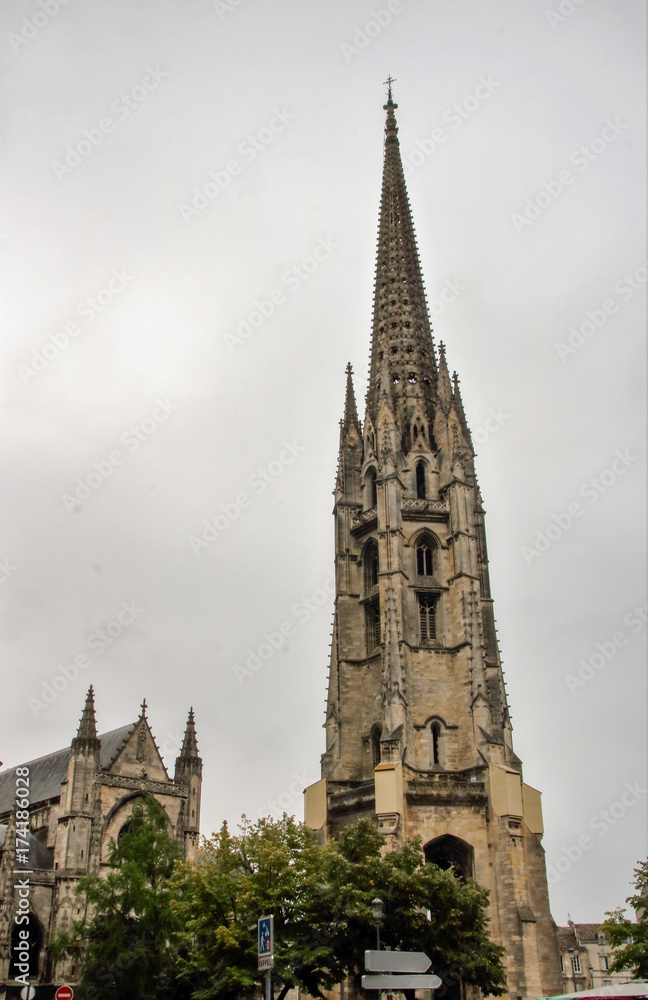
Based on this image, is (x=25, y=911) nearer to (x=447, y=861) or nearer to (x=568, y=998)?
(x=447, y=861)

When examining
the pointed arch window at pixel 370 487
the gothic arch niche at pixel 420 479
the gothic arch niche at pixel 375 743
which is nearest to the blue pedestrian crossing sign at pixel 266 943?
the gothic arch niche at pixel 375 743

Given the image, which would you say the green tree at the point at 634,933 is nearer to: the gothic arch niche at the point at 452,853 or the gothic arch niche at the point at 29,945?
the gothic arch niche at the point at 452,853

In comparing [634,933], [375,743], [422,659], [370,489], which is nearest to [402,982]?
[634,933]

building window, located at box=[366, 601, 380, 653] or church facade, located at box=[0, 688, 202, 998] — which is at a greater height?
building window, located at box=[366, 601, 380, 653]

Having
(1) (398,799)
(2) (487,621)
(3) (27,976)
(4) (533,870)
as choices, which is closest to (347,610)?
(2) (487,621)

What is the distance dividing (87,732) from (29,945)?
11.3 m

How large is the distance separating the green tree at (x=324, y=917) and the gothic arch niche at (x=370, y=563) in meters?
21.4

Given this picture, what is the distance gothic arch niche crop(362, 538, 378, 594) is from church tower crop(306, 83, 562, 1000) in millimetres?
82

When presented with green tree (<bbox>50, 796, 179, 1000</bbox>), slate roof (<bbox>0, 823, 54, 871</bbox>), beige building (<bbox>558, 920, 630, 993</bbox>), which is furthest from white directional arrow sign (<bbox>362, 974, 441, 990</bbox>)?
beige building (<bbox>558, 920, 630, 993</bbox>)

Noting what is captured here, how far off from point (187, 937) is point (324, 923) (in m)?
5.68

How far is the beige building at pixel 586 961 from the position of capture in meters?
80.9

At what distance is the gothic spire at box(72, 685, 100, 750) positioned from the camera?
55.4 m

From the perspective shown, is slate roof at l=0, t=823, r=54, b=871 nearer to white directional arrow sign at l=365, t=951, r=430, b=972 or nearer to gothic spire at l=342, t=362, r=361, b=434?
gothic spire at l=342, t=362, r=361, b=434

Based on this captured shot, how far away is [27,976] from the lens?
161ft
